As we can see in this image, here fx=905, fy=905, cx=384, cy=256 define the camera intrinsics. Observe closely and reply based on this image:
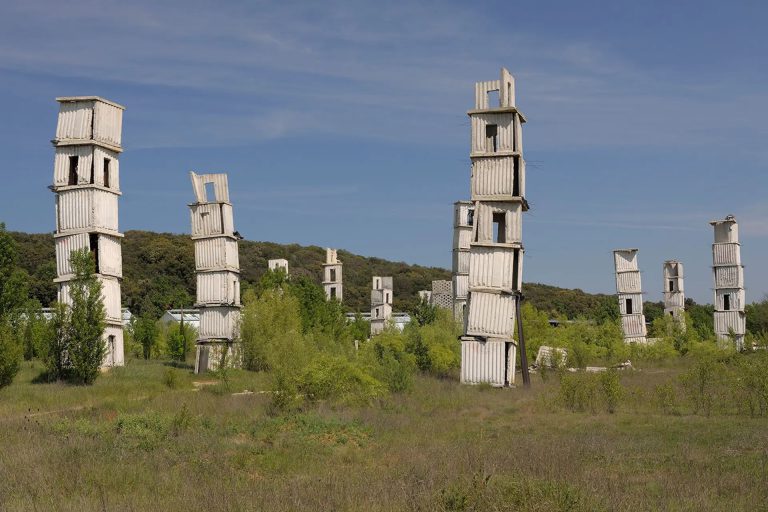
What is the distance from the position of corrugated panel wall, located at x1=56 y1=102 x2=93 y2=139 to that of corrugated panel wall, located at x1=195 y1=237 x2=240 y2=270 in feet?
26.7

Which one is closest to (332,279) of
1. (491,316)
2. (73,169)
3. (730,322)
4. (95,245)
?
(730,322)

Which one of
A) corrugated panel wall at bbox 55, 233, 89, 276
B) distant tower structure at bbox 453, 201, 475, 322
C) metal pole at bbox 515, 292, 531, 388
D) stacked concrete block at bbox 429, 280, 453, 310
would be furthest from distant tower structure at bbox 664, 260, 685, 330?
corrugated panel wall at bbox 55, 233, 89, 276

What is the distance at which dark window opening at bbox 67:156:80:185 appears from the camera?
3234cm

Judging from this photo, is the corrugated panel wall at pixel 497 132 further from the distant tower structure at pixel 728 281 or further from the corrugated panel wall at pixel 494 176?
the distant tower structure at pixel 728 281

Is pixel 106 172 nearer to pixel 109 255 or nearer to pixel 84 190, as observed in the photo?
pixel 84 190

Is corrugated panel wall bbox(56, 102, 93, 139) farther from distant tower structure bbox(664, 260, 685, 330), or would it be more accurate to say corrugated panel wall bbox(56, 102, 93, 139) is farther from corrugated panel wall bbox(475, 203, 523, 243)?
distant tower structure bbox(664, 260, 685, 330)

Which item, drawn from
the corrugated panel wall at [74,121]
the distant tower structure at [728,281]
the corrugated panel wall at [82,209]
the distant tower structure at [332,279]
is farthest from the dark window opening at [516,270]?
the distant tower structure at [332,279]

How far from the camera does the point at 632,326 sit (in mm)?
51812

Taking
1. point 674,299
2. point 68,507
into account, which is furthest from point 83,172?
point 674,299

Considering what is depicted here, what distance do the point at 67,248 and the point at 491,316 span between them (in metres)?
15.1

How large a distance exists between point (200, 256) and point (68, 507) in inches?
1110

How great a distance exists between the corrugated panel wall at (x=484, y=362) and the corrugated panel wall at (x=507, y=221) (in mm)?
3637

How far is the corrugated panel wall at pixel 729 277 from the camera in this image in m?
48.4

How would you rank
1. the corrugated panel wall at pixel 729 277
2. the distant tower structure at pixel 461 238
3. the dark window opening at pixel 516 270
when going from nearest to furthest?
the dark window opening at pixel 516 270
the distant tower structure at pixel 461 238
the corrugated panel wall at pixel 729 277
